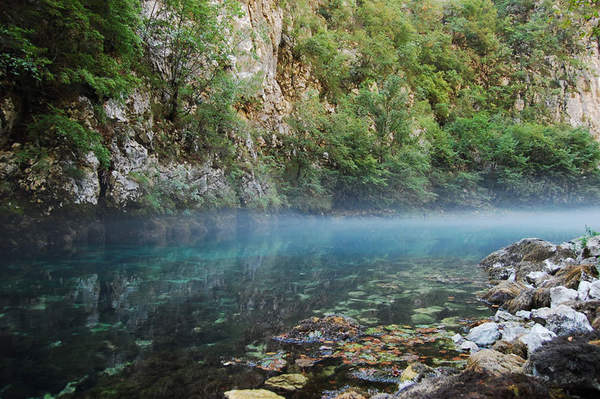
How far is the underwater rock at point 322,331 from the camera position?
3626 mm

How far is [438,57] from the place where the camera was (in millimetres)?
33938

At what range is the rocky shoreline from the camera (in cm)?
180

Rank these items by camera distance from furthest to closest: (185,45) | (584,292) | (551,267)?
(185,45), (551,267), (584,292)

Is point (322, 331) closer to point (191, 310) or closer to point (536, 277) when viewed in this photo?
point (191, 310)

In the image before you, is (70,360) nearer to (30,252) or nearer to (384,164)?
(30,252)

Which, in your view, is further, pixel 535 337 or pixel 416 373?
pixel 535 337

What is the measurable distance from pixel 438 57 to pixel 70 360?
37956 millimetres

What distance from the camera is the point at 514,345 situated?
2947mm

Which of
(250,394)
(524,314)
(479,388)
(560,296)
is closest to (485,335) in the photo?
(524,314)

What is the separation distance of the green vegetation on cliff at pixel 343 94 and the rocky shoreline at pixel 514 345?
169 inches

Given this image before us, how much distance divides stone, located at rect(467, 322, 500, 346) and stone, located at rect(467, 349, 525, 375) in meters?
0.96

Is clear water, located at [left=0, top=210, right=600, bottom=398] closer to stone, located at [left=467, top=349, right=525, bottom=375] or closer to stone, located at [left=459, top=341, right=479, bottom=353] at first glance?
stone, located at [left=459, top=341, right=479, bottom=353]

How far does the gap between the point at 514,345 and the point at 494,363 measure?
0.77m

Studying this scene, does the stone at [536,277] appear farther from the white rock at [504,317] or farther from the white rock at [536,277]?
the white rock at [504,317]
